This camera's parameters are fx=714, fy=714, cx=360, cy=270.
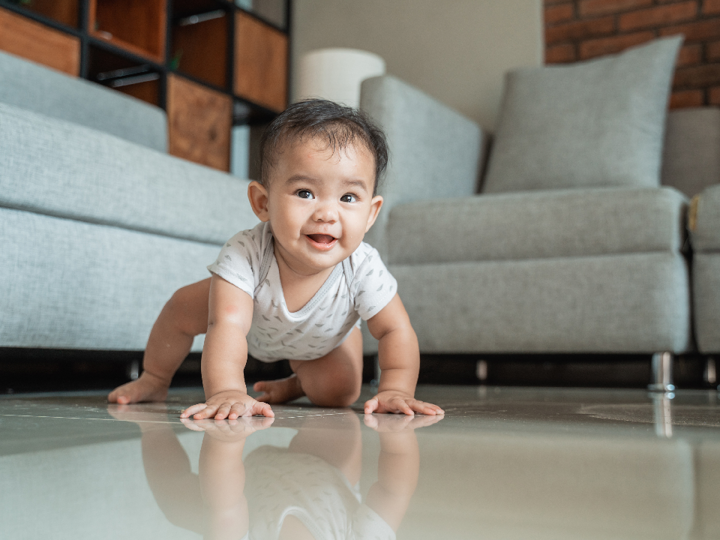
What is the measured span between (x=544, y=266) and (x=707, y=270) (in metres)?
0.32

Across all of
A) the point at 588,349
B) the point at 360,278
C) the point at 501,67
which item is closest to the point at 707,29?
the point at 501,67

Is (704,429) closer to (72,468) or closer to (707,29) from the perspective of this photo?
(72,468)

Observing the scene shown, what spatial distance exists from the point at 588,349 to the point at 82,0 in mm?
2128

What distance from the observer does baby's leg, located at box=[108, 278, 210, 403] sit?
0.99 meters

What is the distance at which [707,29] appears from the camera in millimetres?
2387

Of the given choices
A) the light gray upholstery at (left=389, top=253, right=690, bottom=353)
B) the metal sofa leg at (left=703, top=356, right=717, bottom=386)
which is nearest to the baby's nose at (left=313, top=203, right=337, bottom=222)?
the light gray upholstery at (left=389, top=253, right=690, bottom=353)

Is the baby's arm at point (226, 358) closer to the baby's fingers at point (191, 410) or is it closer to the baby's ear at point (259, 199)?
the baby's fingers at point (191, 410)

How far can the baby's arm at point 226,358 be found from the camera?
0.72m

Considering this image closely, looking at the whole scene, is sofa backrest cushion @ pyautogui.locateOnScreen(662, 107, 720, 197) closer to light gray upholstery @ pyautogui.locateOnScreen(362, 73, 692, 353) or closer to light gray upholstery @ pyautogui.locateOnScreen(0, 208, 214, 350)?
light gray upholstery @ pyautogui.locateOnScreen(362, 73, 692, 353)

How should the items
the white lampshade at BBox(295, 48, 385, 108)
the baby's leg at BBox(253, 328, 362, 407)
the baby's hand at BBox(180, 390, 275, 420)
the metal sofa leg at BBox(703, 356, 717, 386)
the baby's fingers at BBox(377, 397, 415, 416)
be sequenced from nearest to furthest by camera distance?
the baby's hand at BBox(180, 390, 275, 420), the baby's fingers at BBox(377, 397, 415, 416), the baby's leg at BBox(253, 328, 362, 407), the metal sofa leg at BBox(703, 356, 717, 386), the white lampshade at BBox(295, 48, 385, 108)

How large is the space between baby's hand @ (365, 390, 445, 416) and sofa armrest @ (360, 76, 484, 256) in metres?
0.91

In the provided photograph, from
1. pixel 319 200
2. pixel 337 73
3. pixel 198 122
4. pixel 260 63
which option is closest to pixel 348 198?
pixel 319 200

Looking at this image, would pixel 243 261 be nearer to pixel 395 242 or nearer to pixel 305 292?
pixel 305 292

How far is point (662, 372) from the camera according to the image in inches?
57.6
